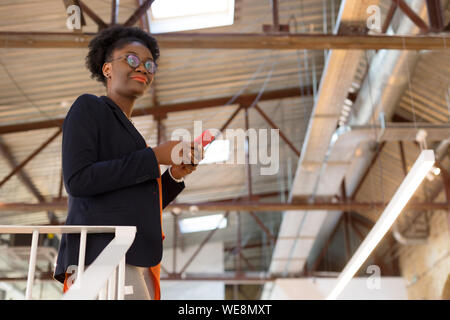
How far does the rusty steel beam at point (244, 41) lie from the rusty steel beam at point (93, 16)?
0.12 meters

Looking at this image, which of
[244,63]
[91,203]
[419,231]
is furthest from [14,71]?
[419,231]

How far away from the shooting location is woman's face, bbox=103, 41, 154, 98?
4.93 ft

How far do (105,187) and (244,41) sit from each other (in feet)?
12.5

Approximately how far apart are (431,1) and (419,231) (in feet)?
21.1

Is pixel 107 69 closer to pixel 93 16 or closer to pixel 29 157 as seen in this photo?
pixel 93 16

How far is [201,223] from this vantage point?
13375 mm

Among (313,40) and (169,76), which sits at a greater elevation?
(169,76)

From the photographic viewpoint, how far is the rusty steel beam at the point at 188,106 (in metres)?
7.23

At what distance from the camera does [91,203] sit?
134 cm

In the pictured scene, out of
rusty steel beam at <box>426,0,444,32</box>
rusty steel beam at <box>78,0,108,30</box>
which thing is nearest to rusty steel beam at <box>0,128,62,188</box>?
rusty steel beam at <box>78,0,108,30</box>

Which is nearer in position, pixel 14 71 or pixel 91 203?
pixel 91 203

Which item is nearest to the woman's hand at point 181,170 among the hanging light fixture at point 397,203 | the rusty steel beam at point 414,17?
the hanging light fixture at point 397,203
